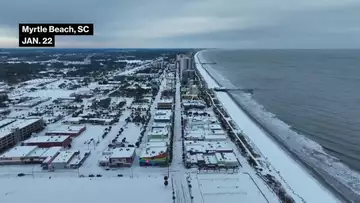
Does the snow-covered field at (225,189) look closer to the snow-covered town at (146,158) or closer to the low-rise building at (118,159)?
the snow-covered town at (146,158)

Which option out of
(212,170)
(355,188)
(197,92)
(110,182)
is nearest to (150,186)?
(110,182)

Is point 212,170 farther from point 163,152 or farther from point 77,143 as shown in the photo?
point 77,143

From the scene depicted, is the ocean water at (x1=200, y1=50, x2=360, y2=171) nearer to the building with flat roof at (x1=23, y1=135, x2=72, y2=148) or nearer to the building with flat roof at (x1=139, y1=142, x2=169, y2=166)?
the building with flat roof at (x1=139, y1=142, x2=169, y2=166)

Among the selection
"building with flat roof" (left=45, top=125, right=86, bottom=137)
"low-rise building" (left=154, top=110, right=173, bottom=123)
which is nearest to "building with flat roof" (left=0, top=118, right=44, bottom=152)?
"building with flat roof" (left=45, top=125, right=86, bottom=137)

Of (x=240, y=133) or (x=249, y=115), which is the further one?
(x=249, y=115)

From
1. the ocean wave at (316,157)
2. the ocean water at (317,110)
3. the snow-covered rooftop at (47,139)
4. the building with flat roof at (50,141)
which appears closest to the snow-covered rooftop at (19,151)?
the building with flat roof at (50,141)

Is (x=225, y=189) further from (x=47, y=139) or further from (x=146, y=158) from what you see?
(x=47, y=139)

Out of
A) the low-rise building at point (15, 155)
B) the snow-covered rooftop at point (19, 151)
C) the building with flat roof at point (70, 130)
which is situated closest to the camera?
the low-rise building at point (15, 155)
